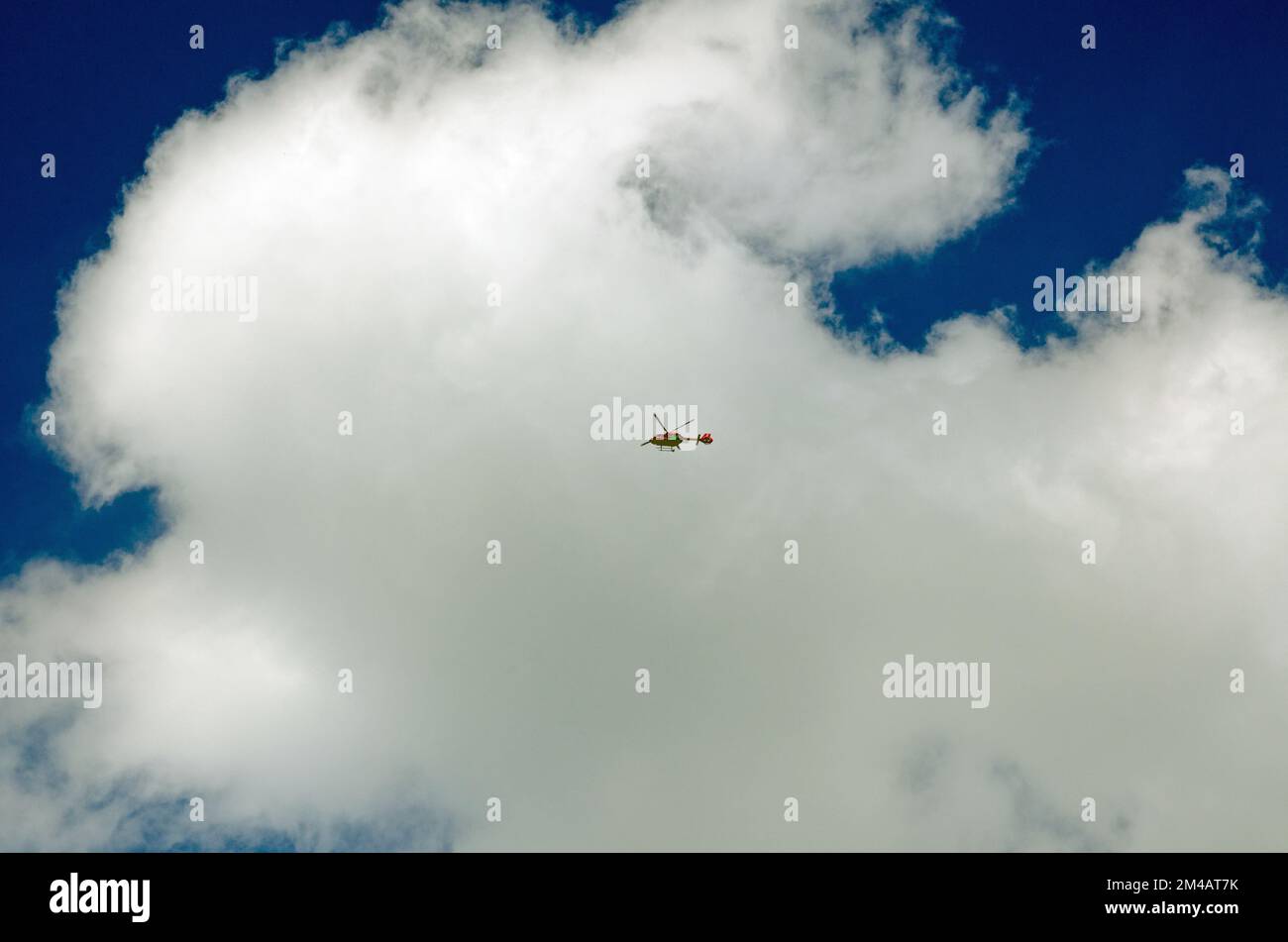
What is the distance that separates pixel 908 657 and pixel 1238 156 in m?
66.4

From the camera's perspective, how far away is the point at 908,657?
123 m
